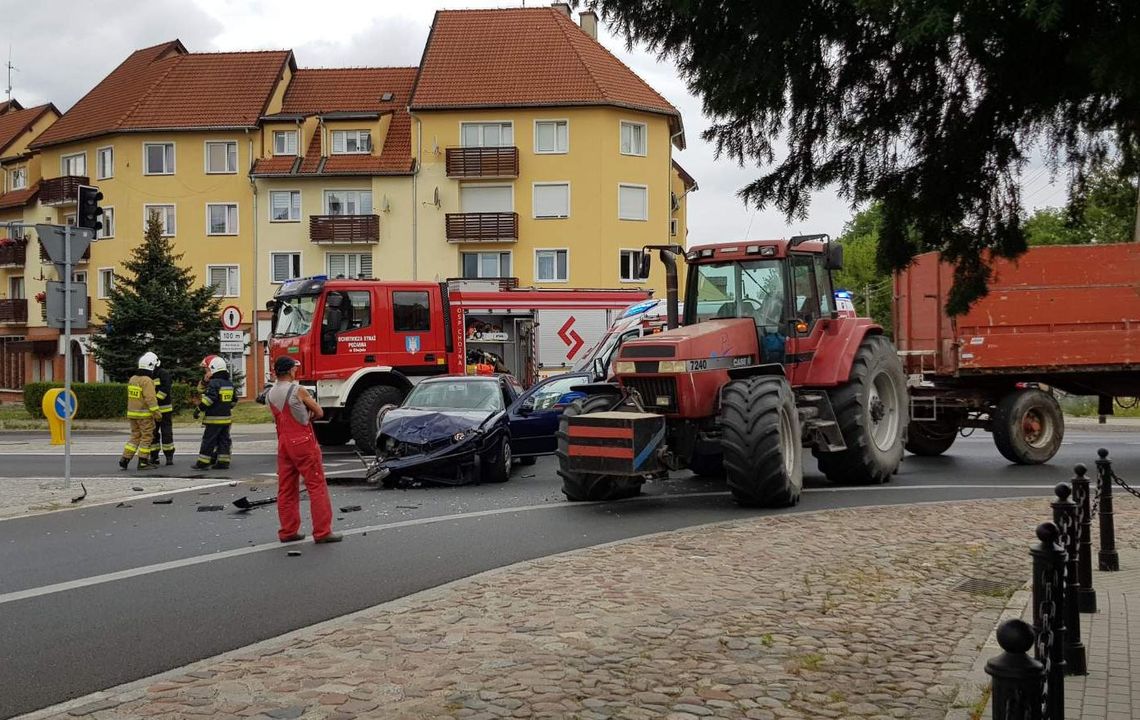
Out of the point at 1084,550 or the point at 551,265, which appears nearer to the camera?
the point at 1084,550

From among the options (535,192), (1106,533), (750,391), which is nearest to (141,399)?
(750,391)

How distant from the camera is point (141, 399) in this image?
704 inches

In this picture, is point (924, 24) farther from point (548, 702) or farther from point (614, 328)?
point (614, 328)

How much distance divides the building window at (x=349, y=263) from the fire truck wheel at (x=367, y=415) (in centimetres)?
2977

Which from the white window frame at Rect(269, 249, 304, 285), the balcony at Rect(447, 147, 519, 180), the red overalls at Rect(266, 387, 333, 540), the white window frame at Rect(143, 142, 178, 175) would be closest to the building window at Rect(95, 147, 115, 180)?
the white window frame at Rect(143, 142, 178, 175)

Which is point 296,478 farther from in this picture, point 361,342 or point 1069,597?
point 361,342

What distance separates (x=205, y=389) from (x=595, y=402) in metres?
7.37

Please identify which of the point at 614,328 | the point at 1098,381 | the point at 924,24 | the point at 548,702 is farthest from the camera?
the point at 614,328

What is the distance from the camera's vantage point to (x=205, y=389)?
17484mm

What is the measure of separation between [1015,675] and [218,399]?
1565cm

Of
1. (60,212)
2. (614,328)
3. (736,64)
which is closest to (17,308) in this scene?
(60,212)

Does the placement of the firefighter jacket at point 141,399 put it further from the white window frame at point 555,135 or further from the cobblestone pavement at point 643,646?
the white window frame at point 555,135

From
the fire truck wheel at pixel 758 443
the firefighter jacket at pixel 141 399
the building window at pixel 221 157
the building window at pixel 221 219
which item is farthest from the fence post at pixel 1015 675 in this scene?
the building window at pixel 221 157

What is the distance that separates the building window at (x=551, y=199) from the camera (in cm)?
4722
